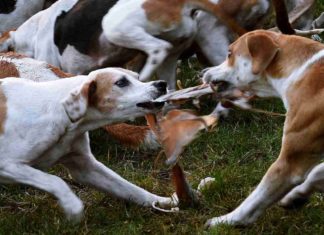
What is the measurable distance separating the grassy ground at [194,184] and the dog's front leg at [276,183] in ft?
0.43

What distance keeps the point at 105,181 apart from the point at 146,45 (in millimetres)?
1755

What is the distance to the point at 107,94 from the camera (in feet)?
18.8

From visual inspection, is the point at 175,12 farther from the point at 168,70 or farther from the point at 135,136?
the point at 135,136

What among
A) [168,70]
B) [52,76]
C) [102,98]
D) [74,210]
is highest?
[102,98]

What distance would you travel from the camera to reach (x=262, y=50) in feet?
18.4

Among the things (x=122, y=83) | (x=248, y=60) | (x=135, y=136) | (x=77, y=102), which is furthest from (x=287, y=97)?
(x=135, y=136)

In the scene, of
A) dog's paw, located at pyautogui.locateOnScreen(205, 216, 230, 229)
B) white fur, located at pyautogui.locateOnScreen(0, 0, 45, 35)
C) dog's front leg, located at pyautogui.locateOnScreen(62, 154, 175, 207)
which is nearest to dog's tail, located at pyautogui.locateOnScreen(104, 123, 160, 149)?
dog's front leg, located at pyautogui.locateOnScreen(62, 154, 175, 207)

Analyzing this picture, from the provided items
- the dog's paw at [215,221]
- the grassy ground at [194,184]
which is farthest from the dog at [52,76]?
the dog's paw at [215,221]

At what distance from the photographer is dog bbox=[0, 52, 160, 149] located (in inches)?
268

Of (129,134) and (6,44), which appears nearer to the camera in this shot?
(129,134)

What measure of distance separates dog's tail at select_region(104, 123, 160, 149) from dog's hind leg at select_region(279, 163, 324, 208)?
1427 mm

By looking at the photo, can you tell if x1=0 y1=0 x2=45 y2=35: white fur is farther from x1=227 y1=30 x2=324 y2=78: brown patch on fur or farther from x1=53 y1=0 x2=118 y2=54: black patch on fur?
x1=227 y1=30 x2=324 y2=78: brown patch on fur

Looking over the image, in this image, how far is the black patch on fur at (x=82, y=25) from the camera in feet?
25.7

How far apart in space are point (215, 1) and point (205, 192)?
2.06m
